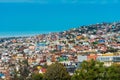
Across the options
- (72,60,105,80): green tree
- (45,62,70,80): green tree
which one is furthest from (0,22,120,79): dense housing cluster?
(72,60,105,80): green tree

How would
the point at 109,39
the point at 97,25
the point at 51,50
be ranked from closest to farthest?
the point at 51,50, the point at 109,39, the point at 97,25

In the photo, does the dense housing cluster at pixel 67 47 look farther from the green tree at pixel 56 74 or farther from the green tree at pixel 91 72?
the green tree at pixel 91 72

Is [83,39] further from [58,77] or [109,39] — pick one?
[58,77]

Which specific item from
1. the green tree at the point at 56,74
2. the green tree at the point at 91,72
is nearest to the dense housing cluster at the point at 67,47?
the green tree at the point at 56,74

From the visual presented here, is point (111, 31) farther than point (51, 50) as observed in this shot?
Yes

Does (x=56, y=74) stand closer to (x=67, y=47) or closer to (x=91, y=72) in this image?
(x=91, y=72)

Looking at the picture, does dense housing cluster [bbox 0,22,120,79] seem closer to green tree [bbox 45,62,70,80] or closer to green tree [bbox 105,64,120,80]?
green tree [bbox 45,62,70,80]

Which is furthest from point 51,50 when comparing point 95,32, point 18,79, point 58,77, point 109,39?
point 58,77

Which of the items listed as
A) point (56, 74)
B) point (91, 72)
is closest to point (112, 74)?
point (91, 72)
